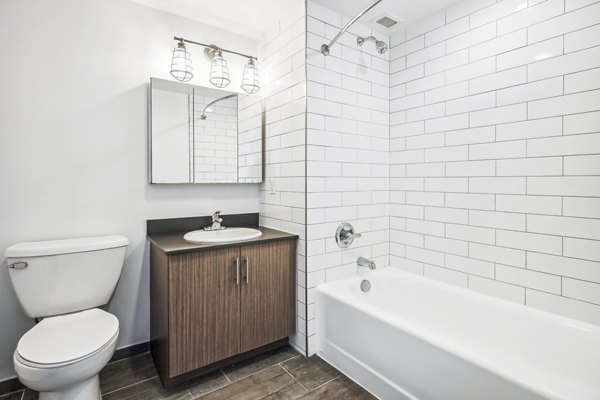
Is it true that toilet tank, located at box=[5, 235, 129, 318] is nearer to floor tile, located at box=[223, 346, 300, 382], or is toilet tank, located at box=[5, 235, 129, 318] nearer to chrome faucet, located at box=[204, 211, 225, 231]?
chrome faucet, located at box=[204, 211, 225, 231]

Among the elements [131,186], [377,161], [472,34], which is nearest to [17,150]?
[131,186]

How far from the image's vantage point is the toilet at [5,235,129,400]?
51.2 inches

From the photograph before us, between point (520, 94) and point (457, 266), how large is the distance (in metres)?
1.12

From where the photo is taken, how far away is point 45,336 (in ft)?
4.80

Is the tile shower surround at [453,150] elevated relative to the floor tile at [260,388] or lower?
elevated

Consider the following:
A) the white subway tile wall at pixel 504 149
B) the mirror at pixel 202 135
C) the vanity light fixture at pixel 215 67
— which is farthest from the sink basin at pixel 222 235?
the white subway tile wall at pixel 504 149

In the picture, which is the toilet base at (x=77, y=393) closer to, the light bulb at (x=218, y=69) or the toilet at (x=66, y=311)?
the toilet at (x=66, y=311)

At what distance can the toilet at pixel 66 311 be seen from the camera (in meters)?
1.30

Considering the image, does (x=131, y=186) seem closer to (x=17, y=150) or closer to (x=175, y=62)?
(x=17, y=150)

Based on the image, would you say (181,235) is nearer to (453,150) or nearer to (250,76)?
(250,76)

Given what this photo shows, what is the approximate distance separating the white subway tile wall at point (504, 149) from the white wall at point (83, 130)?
1.49 metres

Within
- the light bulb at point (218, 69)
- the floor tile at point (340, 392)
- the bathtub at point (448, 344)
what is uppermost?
the light bulb at point (218, 69)

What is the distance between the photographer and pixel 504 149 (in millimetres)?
1805

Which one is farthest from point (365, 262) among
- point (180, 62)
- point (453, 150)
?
point (180, 62)
